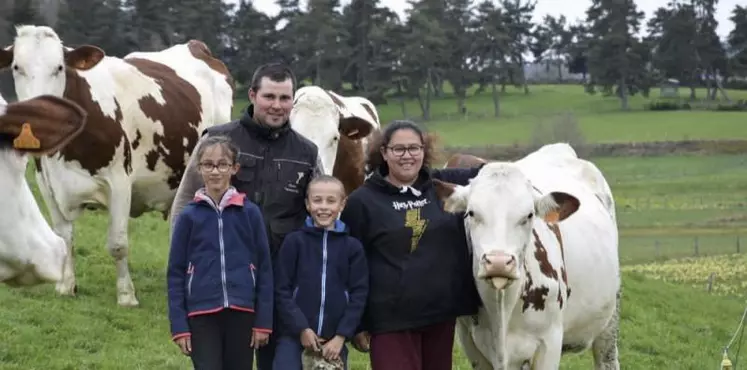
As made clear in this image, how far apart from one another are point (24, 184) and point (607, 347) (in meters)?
5.46

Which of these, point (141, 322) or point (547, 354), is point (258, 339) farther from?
point (141, 322)

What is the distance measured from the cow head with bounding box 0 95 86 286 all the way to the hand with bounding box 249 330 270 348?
3.44ft

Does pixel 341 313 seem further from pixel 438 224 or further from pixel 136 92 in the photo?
pixel 136 92

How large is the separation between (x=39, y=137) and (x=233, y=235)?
3.72 feet

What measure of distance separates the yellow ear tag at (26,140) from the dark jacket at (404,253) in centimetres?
176

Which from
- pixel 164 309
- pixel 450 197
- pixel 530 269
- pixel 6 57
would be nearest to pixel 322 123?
pixel 530 269

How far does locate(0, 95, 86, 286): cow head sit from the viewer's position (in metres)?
4.04

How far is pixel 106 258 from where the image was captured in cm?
1200

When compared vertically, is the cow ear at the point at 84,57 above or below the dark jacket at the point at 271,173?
above

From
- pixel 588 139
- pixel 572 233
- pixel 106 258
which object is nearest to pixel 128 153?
pixel 106 258

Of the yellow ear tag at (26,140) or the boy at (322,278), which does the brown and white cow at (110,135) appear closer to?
the boy at (322,278)

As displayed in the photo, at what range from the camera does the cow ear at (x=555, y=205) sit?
5.64 metres

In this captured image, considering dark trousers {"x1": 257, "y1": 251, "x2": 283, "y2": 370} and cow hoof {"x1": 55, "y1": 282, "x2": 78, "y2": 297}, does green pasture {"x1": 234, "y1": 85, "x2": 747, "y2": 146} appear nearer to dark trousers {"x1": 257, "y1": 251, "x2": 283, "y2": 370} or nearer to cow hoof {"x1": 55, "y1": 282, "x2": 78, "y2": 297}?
cow hoof {"x1": 55, "y1": 282, "x2": 78, "y2": 297}

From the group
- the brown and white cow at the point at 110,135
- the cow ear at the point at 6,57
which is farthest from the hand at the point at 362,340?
the cow ear at the point at 6,57
